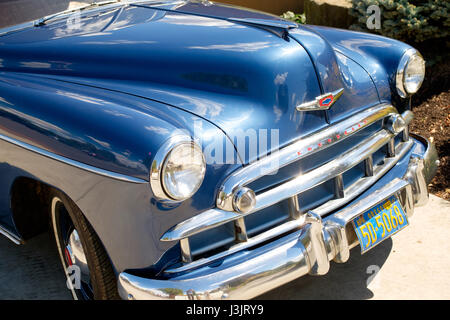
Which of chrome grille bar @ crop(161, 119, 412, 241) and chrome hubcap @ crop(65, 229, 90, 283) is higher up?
chrome grille bar @ crop(161, 119, 412, 241)

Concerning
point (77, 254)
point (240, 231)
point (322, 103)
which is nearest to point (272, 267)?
point (240, 231)

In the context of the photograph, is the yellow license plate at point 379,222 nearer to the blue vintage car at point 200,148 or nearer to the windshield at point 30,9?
the blue vintage car at point 200,148

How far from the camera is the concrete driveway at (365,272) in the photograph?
8.75ft

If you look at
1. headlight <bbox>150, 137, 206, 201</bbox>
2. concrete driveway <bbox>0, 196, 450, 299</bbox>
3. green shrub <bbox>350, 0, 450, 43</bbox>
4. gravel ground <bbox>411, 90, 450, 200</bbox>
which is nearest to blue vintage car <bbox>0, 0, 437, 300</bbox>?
headlight <bbox>150, 137, 206, 201</bbox>

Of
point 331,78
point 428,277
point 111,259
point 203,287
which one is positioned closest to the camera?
point 203,287

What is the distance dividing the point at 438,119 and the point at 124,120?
312cm

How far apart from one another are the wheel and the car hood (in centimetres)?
59

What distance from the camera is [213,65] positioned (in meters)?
2.47

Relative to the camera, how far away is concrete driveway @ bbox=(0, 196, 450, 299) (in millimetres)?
2668

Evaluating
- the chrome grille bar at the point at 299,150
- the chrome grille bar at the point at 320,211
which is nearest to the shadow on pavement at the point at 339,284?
the chrome grille bar at the point at 320,211

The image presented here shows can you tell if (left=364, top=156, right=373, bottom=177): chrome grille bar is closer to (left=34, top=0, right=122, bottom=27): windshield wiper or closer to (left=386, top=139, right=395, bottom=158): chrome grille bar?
(left=386, top=139, right=395, bottom=158): chrome grille bar
